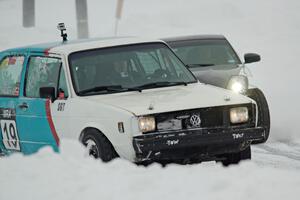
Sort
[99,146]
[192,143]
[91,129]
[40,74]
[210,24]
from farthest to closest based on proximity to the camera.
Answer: [210,24] → [40,74] → [91,129] → [99,146] → [192,143]

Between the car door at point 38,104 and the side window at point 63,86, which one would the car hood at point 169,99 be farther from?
the car door at point 38,104

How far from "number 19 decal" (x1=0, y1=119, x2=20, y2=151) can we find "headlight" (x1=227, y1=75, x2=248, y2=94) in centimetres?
306

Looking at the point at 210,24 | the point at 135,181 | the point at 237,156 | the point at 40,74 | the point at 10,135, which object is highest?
the point at 40,74

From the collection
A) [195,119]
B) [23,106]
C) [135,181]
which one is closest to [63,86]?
[23,106]

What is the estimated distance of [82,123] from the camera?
33.7 ft

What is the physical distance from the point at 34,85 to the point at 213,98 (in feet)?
7.34

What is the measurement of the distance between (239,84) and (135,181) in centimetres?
566

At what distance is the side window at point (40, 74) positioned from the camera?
36.6ft

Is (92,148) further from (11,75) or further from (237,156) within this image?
(11,75)

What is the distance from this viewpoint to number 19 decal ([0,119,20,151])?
11.4 m

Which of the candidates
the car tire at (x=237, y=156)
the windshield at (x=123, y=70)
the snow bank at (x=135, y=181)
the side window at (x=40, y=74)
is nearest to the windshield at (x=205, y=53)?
the windshield at (x=123, y=70)

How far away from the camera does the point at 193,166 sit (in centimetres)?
840

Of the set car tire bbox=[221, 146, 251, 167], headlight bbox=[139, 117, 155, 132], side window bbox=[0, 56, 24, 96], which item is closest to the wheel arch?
headlight bbox=[139, 117, 155, 132]

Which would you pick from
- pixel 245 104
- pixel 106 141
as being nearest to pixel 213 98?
pixel 245 104
